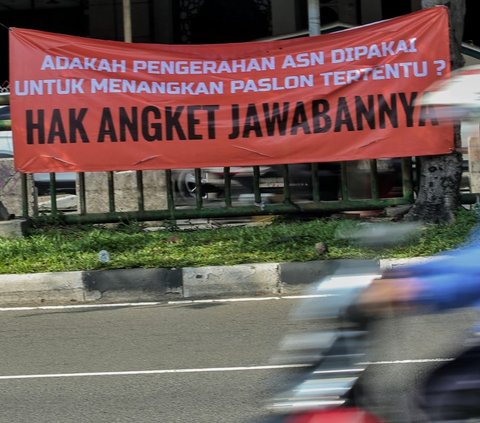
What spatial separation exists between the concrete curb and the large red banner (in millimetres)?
1742

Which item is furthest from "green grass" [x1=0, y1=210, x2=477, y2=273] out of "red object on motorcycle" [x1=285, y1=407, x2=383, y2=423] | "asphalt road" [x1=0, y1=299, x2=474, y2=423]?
"red object on motorcycle" [x1=285, y1=407, x2=383, y2=423]

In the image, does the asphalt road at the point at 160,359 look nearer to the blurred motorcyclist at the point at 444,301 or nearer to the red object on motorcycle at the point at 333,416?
the blurred motorcyclist at the point at 444,301

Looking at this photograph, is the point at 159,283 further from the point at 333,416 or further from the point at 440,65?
the point at 333,416

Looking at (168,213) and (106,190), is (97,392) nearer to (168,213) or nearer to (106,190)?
(168,213)

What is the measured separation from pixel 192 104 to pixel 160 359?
13.7ft

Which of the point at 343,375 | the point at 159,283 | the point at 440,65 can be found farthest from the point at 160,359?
the point at 440,65

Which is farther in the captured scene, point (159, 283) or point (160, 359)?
point (159, 283)

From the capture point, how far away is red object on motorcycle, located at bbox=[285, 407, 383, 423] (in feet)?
7.33

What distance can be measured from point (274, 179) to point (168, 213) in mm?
1410

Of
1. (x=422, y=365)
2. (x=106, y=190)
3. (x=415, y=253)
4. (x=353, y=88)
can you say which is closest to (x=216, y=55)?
(x=353, y=88)

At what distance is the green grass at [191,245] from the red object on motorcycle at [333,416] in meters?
5.12

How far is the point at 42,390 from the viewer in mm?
4855

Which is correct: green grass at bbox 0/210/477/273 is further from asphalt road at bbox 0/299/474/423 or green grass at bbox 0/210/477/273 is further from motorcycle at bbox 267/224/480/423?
motorcycle at bbox 267/224/480/423

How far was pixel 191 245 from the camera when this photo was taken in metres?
8.57
